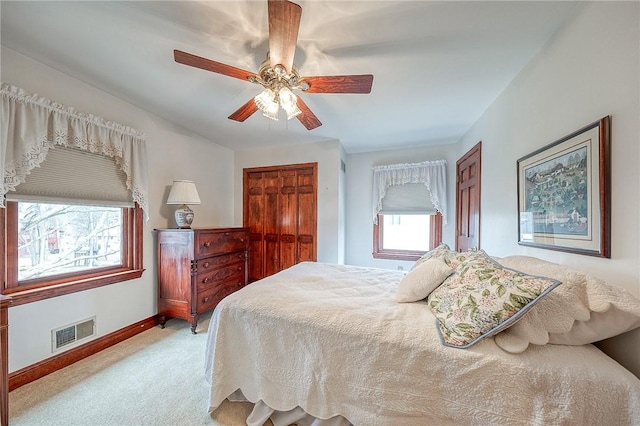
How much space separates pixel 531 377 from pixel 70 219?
10.8 ft

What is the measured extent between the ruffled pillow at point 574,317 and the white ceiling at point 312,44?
142cm

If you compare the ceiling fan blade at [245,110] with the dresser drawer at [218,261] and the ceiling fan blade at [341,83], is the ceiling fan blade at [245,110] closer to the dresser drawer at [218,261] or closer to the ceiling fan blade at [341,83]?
the ceiling fan blade at [341,83]

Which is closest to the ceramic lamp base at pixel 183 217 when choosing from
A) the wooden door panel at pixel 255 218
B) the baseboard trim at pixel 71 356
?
the baseboard trim at pixel 71 356

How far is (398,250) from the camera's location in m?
3.78

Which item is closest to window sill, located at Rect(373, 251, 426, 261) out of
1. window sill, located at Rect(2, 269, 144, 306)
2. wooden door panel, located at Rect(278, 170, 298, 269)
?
wooden door panel, located at Rect(278, 170, 298, 269)

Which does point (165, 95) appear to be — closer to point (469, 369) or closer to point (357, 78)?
point (357, 78)

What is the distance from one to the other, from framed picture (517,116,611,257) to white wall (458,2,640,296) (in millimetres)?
34

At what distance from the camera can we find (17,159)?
5.24 ft

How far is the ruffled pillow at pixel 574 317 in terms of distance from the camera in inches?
34.7

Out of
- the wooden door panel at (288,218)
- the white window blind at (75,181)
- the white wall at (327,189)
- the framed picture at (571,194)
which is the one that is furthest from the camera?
the wooden door panel at (288,218)

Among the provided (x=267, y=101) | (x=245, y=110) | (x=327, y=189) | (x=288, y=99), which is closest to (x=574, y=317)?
(x=288, y=99)

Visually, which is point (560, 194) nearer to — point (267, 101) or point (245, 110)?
point (267, 101)

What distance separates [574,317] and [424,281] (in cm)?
61

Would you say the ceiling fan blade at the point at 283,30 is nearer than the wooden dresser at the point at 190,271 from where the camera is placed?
Yes
